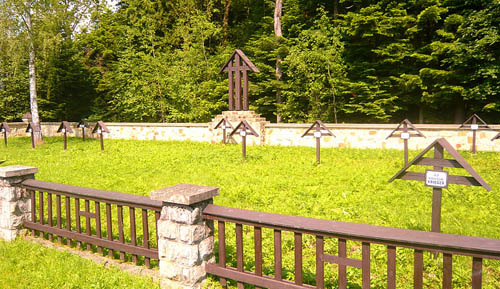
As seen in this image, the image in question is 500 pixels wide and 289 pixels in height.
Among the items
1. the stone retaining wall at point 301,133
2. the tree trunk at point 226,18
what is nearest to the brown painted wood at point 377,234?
the stone retaining wall at point 301,133

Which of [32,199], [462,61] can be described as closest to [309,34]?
[462,61]

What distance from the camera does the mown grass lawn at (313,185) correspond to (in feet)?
→ 14.0

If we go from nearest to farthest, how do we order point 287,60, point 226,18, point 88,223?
point 88,223
point 287,60
point 226,18

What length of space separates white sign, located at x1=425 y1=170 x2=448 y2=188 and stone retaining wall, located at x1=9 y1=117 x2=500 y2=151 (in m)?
9.40

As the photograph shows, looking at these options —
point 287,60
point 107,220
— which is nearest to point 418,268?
point 107,220

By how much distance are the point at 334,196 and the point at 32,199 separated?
4994mm

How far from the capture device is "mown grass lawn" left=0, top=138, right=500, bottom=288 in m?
4.26

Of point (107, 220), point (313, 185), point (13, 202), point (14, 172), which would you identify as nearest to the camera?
point (107, 220)

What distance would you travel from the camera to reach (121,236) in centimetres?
402

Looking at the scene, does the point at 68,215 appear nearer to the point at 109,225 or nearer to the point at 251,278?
the point at 109,225

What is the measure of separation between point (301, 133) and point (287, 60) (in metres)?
6.35

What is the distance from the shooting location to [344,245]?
275 centimetres

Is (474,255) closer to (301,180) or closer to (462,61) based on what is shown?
(301,180)

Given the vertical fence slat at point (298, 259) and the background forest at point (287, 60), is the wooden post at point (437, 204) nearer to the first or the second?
the vertical fence slat at point (298, 259)
